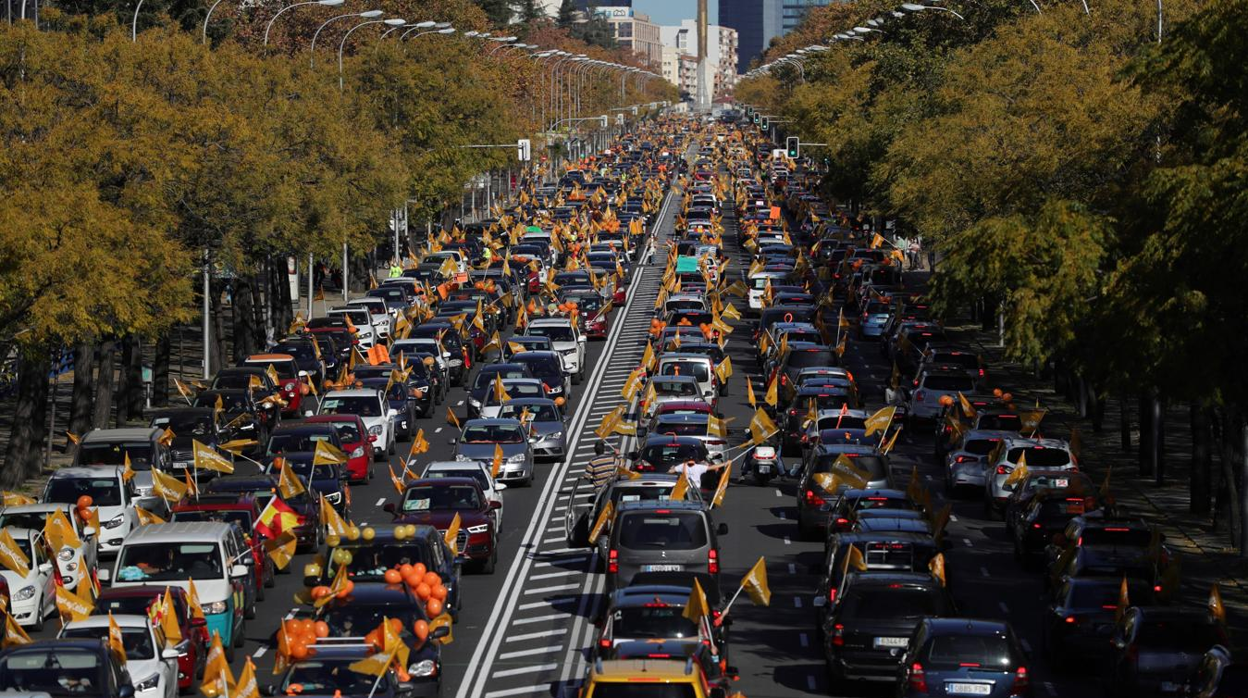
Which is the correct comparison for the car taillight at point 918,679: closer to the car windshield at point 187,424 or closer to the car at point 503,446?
the car at point 503,446

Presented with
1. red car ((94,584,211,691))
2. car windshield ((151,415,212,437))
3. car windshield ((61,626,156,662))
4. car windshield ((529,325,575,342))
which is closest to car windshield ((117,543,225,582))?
red car ((94,584,211,691))

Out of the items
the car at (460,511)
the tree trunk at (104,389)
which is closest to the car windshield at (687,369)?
the tree trunk at (104,389)

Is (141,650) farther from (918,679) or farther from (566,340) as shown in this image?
(566,340)

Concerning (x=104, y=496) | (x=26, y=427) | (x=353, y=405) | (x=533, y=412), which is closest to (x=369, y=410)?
(x=353, y=405)

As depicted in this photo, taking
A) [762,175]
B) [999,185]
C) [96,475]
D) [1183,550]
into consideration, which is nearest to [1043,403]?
[999,185]

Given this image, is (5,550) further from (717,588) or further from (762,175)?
(762,175)

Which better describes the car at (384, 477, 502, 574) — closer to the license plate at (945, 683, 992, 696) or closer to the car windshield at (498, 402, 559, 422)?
the license plate at (945, 683, 992, 696)
